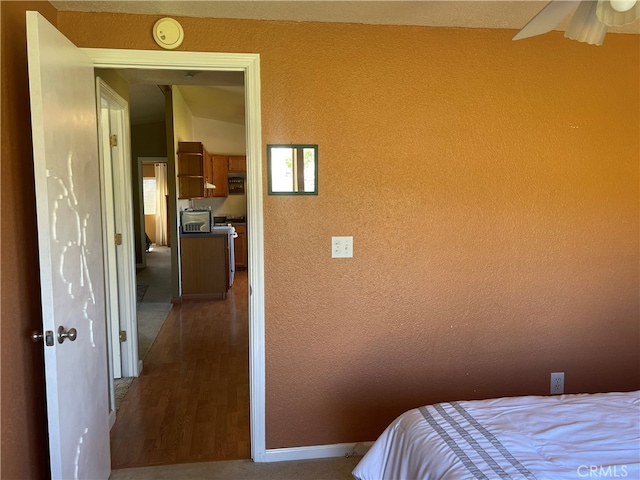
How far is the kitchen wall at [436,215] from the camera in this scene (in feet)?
7.09

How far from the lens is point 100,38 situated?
1988 mm

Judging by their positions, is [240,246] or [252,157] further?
[240,246]

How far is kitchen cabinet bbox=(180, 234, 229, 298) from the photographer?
18.0 ft

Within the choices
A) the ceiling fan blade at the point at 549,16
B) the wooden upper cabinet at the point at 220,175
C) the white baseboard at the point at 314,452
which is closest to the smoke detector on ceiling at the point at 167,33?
the ceiling fan blade at the point at 549,16

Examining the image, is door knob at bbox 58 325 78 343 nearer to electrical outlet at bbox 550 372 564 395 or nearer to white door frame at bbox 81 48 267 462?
white door frame at bbox 81 48 267 462

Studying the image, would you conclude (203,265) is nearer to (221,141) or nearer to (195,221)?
(195,221)

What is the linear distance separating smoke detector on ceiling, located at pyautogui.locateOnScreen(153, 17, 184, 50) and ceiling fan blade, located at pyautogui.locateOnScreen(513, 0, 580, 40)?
1.45 meters

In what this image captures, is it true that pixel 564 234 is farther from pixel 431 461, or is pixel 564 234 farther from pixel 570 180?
pixel 431 461

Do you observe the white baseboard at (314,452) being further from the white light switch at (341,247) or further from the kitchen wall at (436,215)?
the white light switch at (341,247)

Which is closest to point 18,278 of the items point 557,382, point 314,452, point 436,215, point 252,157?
point 252,157

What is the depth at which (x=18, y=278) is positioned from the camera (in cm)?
158

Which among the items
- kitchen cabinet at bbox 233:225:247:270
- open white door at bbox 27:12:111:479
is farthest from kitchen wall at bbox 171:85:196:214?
open white door at bbox 27:12:111:479

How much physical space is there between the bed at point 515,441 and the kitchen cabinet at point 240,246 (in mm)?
5952

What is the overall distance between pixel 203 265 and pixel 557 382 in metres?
4.21
